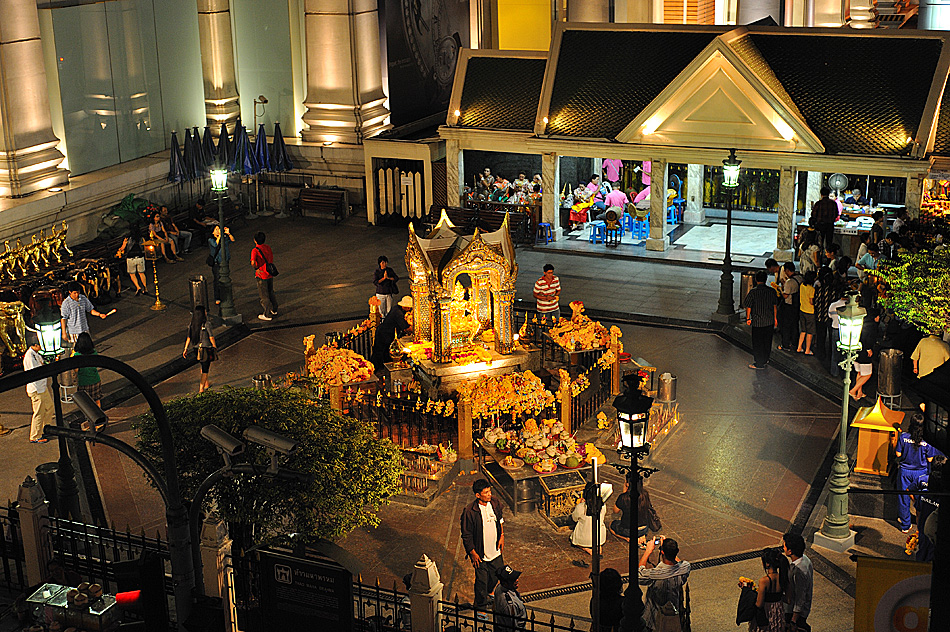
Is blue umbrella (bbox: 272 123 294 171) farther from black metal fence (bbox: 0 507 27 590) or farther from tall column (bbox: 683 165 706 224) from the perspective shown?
black metal fence (bbox: 0 507 27 590)

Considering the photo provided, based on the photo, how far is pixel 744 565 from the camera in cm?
1491

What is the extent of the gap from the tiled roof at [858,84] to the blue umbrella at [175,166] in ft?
47.5

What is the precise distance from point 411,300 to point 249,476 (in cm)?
810

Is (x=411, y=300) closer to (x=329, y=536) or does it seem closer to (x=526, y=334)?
(x=526, y=334)

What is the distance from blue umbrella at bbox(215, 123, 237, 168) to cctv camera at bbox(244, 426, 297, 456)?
21191mm

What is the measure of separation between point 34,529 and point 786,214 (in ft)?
59.8

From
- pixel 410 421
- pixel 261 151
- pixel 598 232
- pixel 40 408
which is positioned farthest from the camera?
pixel 261 151

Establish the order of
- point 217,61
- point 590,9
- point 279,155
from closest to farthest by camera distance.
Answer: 1. point 279,155
2. point 590,9
3. point 217,61

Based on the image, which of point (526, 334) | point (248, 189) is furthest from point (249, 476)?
point (248, 189)

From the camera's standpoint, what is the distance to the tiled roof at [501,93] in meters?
29.6

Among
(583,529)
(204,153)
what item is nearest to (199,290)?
(583,529)

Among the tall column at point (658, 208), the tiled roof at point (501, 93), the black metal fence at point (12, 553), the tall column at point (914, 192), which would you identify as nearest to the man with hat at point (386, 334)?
the black metal fence at point (12, 553)

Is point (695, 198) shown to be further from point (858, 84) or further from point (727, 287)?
point (727, 287)

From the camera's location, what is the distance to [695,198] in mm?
30797
